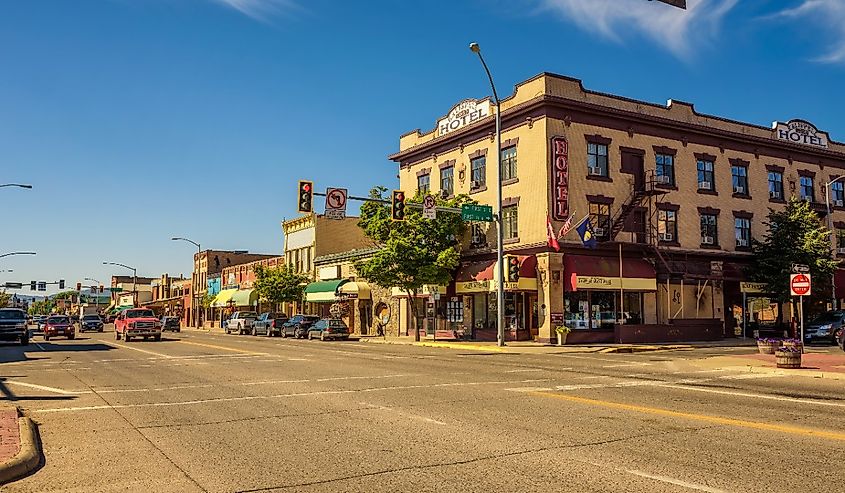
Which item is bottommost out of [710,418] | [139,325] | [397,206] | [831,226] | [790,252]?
[710,418]

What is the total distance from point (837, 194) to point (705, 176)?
526 inches

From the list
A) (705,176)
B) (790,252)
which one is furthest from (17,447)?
(790,252)

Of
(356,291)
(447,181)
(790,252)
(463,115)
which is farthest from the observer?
(356,291)

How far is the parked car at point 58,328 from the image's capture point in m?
49.1

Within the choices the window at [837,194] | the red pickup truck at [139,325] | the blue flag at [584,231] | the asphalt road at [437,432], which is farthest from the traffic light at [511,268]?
the window at [837,194]

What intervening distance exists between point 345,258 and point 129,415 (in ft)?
146

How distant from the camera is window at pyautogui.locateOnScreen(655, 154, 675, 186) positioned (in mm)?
40528

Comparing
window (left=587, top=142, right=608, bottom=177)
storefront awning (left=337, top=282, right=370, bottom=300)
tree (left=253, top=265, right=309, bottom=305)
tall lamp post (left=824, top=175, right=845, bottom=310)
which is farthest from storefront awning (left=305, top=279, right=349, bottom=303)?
tall lamp post (left=824, top=175, right=845, bottom=310)

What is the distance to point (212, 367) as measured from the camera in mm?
21688

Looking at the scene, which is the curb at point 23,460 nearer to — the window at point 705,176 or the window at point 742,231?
the window at point 705,176

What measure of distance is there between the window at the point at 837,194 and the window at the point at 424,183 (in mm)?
27507

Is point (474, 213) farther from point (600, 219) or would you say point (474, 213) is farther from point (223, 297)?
point (223, 297)

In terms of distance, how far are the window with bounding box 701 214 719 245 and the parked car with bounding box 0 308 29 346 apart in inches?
1514

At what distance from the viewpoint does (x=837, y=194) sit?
49.1 meters
